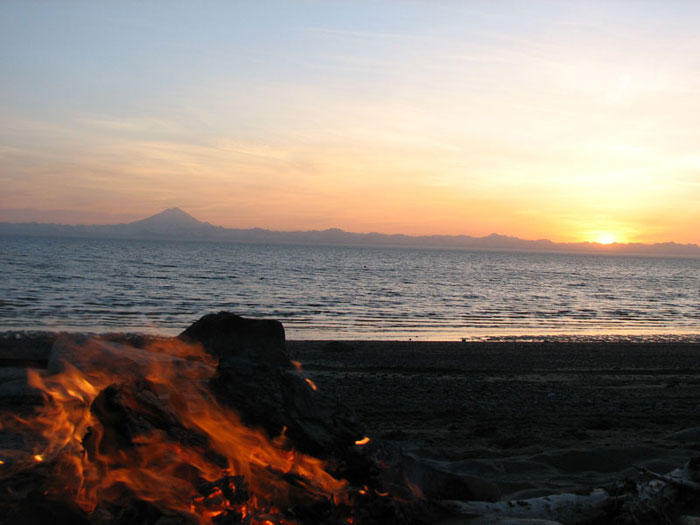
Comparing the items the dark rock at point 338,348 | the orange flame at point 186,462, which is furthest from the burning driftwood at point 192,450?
the dark rock at point 338,348

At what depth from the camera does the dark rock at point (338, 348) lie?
54.4 ft

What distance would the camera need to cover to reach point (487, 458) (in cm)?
685

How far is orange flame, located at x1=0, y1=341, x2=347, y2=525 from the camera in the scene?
369 centimetres

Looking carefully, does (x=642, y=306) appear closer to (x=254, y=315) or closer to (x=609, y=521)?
(x=254, y=315)

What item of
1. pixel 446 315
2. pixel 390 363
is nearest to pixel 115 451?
pixel 390 363

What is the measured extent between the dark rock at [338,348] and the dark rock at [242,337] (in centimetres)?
1136

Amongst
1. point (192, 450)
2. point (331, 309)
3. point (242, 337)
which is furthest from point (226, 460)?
point (331, 309)

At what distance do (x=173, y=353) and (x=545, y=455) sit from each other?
456cm

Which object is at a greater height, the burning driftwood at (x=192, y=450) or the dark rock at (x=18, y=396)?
the burning driftwood at (x=192, y=450)

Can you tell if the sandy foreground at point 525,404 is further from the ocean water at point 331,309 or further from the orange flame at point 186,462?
the ocean water at point 331,309

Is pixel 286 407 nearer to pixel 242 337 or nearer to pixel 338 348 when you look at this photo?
pixel 242 337

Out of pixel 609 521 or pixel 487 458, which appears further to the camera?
pixel 487 458

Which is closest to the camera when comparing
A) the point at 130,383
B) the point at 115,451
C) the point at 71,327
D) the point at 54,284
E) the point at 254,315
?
the point at 115,451

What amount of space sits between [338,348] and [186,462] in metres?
13.0
